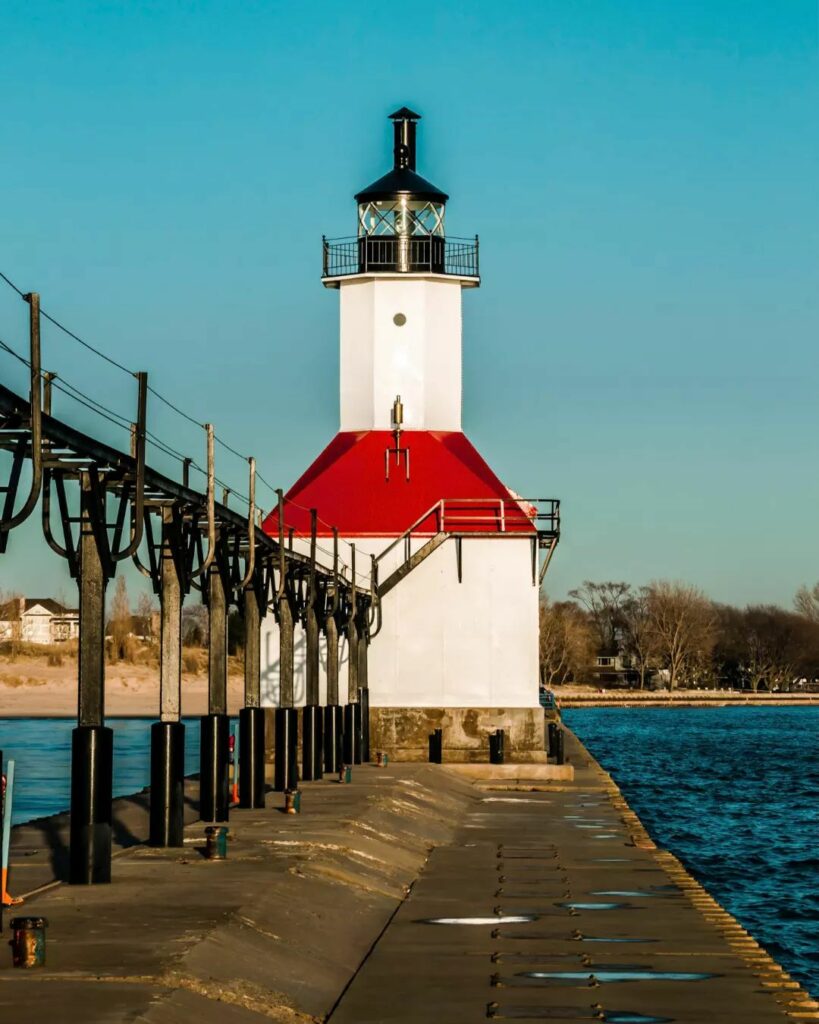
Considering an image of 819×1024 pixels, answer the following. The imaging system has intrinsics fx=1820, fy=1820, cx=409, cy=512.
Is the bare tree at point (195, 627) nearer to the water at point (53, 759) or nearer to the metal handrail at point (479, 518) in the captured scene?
the water at point (53, 759)

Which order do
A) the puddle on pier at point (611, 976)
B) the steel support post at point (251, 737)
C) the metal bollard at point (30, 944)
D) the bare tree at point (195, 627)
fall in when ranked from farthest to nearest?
the bare tree at point (195, 627)
the steel support post at point (251, 737)
the puddle on pier at point (611, 976)
the metal bollard at point (30, 944)

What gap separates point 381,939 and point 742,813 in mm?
30606

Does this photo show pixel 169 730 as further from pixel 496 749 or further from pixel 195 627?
pixel 195 627

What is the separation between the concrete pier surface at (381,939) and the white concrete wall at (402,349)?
2403 centimetres

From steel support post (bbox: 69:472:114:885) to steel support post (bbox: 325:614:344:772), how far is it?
61.1 feet

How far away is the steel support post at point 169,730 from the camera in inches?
919

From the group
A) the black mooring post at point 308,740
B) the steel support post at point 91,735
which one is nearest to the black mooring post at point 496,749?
the black mooring post at point 308,740

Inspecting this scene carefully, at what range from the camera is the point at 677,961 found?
19.2 meters

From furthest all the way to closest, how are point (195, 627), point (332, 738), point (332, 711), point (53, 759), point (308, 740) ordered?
point (195, 627), point (53, 759), point (332, 738), point (332, 711), point (308, 740)

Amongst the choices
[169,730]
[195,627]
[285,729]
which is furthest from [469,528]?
[195,627]

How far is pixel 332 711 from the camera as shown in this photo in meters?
40.1

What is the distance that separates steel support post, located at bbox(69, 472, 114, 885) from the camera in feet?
65.9

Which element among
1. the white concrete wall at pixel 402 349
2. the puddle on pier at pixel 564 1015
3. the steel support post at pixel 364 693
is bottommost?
the puddle on pier at pixel 564 1015

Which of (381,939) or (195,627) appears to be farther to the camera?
(195,627)
